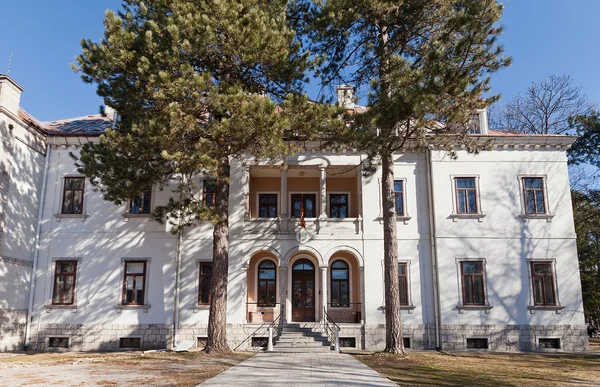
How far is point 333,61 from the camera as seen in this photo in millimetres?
15586

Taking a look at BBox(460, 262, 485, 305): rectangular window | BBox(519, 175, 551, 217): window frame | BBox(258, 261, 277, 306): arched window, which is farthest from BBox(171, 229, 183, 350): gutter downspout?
BBox(519, 175, 551, 217): window frame

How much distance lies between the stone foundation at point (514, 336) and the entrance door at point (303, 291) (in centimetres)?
526

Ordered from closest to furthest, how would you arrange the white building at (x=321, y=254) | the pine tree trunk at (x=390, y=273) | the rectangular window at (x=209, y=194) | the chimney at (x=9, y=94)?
the pine tree trunk at (x=390, y=273), the chimney at (x=9, y=94), the white building at (x=321, y=254), the rectangular window at (x=209, y=194)

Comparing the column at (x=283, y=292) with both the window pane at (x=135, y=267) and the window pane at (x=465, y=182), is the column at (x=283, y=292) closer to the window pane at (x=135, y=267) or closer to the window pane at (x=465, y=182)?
the window pane at (x=135, y=267)

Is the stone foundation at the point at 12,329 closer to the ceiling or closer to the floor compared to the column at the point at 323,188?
closer to the floor

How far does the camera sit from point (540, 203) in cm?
1908

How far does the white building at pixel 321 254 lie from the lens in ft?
59.0

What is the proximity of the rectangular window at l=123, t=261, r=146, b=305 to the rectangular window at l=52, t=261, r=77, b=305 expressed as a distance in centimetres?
198

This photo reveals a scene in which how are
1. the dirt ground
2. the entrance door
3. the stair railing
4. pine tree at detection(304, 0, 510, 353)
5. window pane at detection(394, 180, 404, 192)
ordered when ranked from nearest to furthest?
1. the dirt ground
2. pine tree at detection(304, 0, 510, 353)
3. the stair railing
4. window pane at detection(394, 180, 404, 192)
5. the entrance door

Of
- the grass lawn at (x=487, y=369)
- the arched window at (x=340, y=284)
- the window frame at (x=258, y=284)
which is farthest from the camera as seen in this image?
the arched window at (x=340, y=284)

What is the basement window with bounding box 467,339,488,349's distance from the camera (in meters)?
17.9

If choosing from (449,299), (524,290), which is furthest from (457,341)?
(524,290)

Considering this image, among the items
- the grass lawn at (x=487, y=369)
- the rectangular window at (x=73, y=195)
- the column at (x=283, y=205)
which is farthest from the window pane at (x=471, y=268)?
the rectangular window at (x=73, y=195)

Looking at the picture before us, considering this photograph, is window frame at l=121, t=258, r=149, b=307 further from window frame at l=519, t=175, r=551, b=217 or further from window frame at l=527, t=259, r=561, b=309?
window frame at l=519, t=175, r=551, b=217
